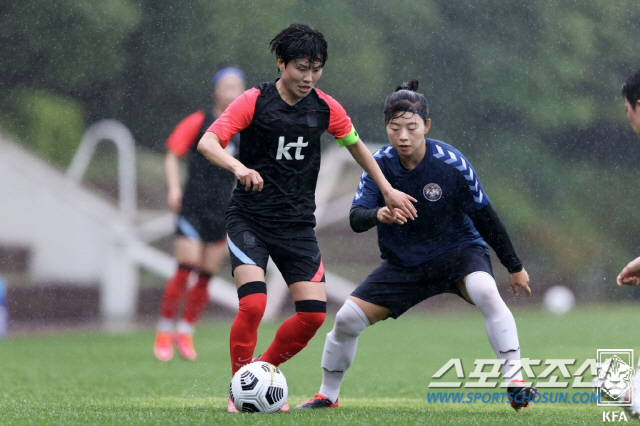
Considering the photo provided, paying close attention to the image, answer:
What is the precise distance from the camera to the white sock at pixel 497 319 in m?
3.72

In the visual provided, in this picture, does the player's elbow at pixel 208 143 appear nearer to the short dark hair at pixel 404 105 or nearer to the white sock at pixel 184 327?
the short dark hair at pixel 404 105

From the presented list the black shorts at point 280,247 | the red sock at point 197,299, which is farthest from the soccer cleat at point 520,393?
the red sock at point 197,299

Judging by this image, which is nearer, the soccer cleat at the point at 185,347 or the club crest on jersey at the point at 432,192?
the club crest on jersey at the point at 432,192

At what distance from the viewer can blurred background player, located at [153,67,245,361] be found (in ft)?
20.3

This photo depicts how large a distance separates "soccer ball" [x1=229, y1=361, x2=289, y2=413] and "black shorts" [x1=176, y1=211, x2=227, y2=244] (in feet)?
9.51

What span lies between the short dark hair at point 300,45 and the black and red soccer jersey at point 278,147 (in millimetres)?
204

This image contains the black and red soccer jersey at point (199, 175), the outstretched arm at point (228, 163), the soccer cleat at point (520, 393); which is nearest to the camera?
the outstretched arm at point (228, 163)

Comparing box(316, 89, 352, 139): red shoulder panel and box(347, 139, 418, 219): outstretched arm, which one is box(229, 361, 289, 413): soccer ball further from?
box(316, 89, 352, 139): red shoulder panel

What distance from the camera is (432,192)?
3.91m

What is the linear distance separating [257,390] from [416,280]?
0.94 meters

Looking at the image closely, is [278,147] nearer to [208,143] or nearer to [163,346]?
[208,143]

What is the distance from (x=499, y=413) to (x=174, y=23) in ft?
24.9

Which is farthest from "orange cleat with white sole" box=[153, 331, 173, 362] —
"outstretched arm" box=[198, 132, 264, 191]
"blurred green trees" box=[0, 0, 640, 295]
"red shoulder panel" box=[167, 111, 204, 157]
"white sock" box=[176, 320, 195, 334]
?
"blurred green trees" box=[0, 0, 640, 295]

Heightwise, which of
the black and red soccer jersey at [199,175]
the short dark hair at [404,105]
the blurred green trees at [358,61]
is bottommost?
the short dark hair at [404,105]
